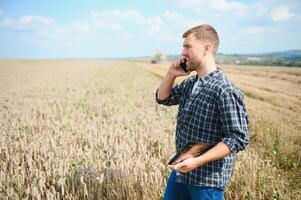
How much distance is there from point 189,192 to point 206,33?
52.1 inches

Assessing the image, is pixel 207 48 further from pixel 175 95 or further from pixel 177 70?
pixel 175 95

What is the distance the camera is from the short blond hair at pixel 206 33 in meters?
2.77

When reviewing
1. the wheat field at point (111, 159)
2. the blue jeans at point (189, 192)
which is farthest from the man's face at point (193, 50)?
the wheat field at point (111, 159)

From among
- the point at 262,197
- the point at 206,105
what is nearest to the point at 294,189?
the point at 262,197

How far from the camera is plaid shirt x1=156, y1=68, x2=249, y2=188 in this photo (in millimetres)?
2613

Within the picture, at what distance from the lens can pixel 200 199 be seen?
9.20 feet

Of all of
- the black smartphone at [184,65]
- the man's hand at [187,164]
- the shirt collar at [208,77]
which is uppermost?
the black smartphone at [184,65]

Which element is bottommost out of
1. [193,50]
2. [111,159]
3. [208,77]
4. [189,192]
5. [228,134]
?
[111,159]

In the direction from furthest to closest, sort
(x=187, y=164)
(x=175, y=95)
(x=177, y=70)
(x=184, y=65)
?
(x=175, y=95), (x=177, y=70), (x=184, y=65), (x=187, y=164)

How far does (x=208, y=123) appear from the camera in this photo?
108 inches

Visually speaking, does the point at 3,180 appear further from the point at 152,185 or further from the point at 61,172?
the point at 152,185

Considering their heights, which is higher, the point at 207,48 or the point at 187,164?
the point at 207,48

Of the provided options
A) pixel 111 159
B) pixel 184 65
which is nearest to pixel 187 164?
pixel 184 65

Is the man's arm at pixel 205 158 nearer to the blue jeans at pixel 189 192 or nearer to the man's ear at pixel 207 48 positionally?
the blue jeans at pixel 189 192
